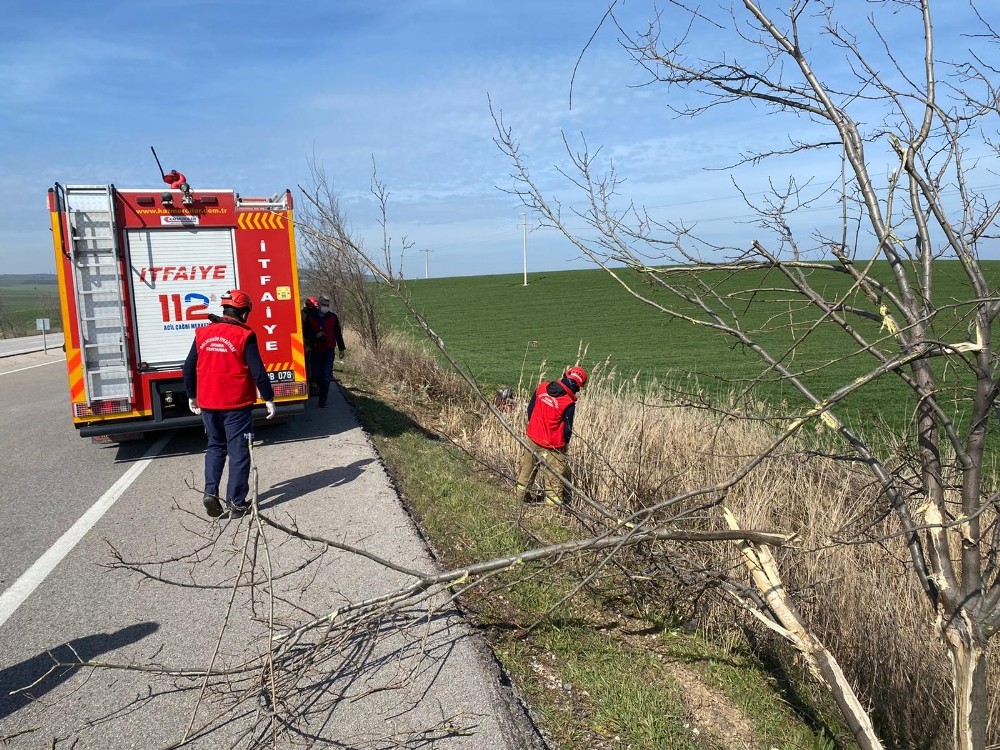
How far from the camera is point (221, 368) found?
631 cm

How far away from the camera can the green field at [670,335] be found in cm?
292

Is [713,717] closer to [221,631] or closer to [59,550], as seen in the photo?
[221,631]

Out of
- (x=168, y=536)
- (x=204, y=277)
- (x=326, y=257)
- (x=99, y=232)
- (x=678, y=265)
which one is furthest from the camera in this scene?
(x=326, y=257)

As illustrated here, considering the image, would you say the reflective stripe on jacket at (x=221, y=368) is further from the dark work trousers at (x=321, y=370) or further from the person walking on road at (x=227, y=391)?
the dark work trousers at (x=321, y=370)

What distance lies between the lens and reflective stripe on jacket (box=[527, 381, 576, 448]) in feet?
22.1

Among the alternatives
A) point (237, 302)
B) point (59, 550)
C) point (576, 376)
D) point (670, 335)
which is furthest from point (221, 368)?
point (670, 335)

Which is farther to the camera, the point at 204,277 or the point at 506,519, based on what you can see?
the point at 204,277

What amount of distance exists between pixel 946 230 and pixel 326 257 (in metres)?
16.2

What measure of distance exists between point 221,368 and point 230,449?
2.30ft

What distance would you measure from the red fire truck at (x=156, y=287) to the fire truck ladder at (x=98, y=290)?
0.01 m

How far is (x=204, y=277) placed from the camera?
8656 mm

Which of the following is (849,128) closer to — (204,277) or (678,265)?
(678,265)

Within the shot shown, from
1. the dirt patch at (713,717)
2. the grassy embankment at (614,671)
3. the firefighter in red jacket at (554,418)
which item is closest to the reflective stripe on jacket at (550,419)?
the firefighter in red jacket at (554,418)

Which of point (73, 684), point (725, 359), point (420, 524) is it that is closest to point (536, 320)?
point (725, 359)
